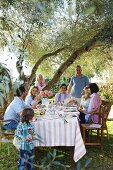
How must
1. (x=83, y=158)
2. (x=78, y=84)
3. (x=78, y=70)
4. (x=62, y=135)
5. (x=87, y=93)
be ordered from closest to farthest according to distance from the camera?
(x=62, y=135) < (x=83, y=158) < (x=87, y=93) < (x=78, y=70) < (x=78, y=84)

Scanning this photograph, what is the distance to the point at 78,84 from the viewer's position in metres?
10.8

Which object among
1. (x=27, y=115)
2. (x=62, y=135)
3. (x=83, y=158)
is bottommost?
(x=83, y=158)

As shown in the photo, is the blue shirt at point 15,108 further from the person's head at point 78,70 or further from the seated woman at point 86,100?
the person's head at point 78,70

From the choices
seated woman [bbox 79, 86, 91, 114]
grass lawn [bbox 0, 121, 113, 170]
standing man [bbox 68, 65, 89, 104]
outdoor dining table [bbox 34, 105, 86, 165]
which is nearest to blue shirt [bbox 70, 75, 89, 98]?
standing man [bbox 68, 65, 89, 104]

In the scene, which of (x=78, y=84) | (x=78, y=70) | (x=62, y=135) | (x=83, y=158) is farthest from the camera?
(x=78, y=84)

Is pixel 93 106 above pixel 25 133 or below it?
above

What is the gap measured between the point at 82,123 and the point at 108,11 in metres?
2.77

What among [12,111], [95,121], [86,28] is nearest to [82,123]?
[95,121]

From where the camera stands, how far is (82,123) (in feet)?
28.1

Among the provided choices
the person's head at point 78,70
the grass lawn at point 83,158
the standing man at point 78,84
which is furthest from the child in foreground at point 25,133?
the standing man at point 78,84

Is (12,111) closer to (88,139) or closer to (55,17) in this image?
(88,139)

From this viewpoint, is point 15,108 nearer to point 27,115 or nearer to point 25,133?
point 27,115

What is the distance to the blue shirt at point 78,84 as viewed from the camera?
35.4ft

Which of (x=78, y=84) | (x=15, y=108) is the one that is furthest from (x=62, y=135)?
(x=78, y=84)
